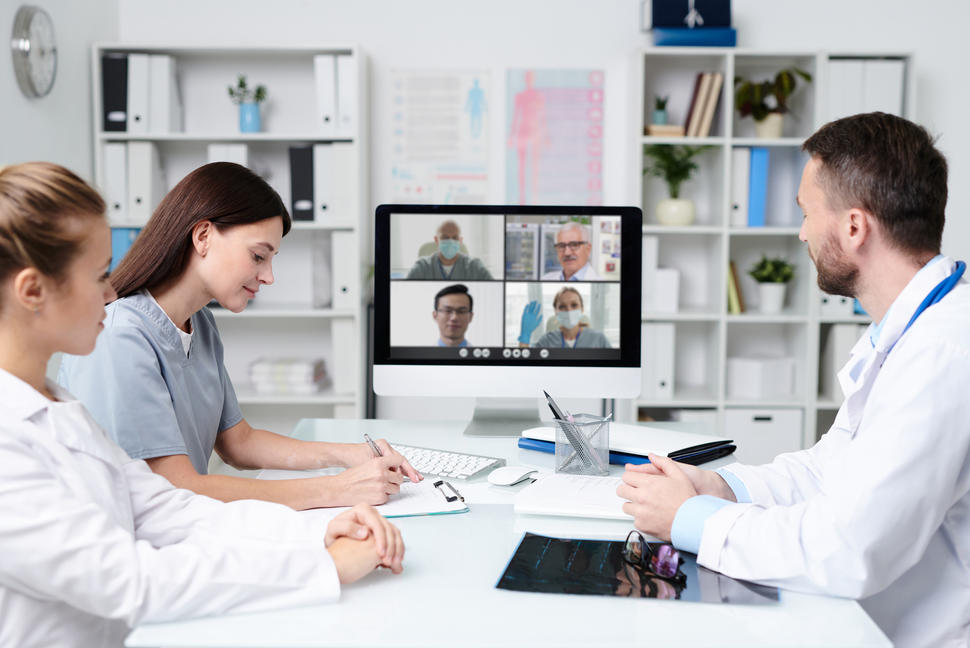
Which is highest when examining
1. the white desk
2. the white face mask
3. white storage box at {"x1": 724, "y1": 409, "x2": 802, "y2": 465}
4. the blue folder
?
the white face mask

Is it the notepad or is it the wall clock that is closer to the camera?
the notepad

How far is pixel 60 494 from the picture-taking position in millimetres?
839

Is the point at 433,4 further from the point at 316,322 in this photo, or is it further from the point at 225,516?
the point at 225,516

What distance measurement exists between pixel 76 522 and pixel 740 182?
9.91ft

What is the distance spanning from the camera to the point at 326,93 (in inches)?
129

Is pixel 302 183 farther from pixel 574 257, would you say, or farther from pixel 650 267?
pixel 574 257

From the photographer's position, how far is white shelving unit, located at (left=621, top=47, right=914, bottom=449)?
3.30 metres

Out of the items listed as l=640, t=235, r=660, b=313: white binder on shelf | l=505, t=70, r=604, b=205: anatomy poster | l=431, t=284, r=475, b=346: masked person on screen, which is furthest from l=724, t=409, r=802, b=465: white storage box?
l=431, t=284, r=475, b=346: masked person on screen

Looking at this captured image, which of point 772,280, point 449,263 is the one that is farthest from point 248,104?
point 772,280

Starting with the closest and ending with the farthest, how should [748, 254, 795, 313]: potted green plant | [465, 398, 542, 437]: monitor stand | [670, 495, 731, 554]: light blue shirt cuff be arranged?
[670, 495, 731, 554]: light blue shirt cuff
[465, 398, 542, 437]: monitor stand
[748, 254, 795, 313]: potted green plant

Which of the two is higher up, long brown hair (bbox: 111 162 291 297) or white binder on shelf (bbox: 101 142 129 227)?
white binder on shelf (bbox: 101 142 129 227)

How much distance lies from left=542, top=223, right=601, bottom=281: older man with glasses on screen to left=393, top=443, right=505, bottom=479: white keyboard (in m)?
0.48

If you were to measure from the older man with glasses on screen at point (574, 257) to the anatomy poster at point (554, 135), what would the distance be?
1.74 m

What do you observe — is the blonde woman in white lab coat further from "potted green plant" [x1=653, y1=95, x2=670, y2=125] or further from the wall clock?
"potted green plant" [x1=653, y1=95, x2=670, y2=125]
